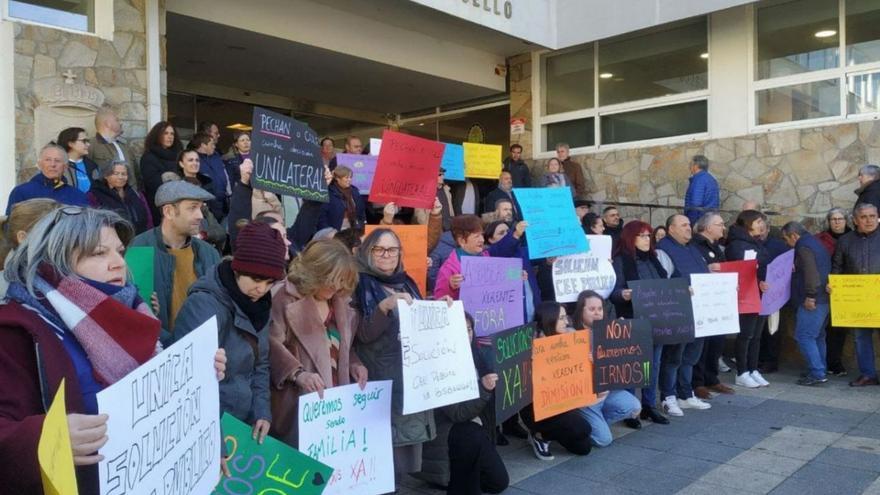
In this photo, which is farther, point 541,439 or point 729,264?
point 729,264

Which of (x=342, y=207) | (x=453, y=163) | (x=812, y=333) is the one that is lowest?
(x=812, y=333)

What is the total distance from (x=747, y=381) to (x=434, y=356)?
544 centimetres

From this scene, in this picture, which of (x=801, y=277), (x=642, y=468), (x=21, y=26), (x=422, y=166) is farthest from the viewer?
(x=801, y=277)

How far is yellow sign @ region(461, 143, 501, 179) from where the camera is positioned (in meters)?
9.54

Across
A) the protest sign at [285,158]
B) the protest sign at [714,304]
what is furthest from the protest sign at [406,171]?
the protest sign at [714,304]

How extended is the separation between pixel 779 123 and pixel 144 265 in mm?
9140

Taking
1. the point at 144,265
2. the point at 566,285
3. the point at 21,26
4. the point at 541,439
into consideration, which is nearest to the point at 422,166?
the point at 566,285

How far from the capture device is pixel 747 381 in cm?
782

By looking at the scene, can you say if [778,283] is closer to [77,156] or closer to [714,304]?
[714,304]

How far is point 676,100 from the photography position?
1082 cm

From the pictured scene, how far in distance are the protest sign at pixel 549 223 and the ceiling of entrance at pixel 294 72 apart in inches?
222

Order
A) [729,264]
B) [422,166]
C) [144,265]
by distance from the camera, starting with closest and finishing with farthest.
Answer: [144,265] → [422,166] → [729,264]

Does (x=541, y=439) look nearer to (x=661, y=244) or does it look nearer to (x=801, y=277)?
(x=661, y=244)

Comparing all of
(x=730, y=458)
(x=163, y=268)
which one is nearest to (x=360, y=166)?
(x=163, y=268)
